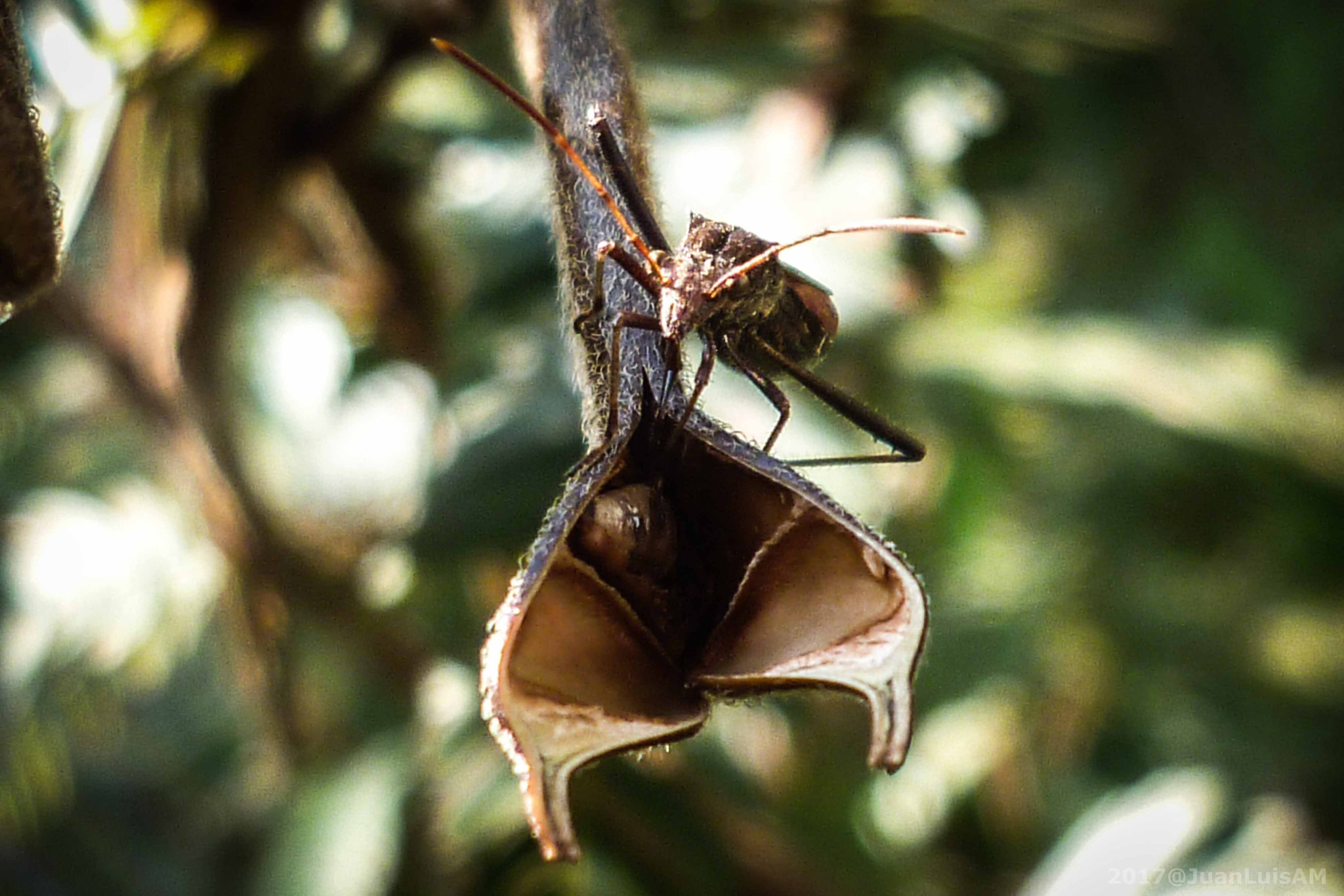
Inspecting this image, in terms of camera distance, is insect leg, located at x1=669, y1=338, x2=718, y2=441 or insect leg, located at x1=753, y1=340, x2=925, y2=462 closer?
insect leg, located at x1=669, y1=338, x2=718, y2=441

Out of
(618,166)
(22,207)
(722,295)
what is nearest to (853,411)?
(722,295)

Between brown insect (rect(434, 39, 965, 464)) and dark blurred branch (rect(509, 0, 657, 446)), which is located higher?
dark blurred branch (rect(509, 0, 657, 446))

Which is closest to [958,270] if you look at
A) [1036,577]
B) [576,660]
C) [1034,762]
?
[1036,577]

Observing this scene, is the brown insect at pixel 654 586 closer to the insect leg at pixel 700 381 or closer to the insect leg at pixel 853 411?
the insect leg at pixel 700 381

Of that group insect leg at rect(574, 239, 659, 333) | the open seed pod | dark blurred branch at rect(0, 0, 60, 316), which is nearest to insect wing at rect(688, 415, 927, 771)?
the open seed pod

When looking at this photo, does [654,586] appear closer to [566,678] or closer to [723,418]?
[566,678]

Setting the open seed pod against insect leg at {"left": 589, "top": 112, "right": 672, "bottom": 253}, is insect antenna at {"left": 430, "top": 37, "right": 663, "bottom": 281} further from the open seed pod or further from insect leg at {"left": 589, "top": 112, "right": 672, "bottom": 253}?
the open seed pod
